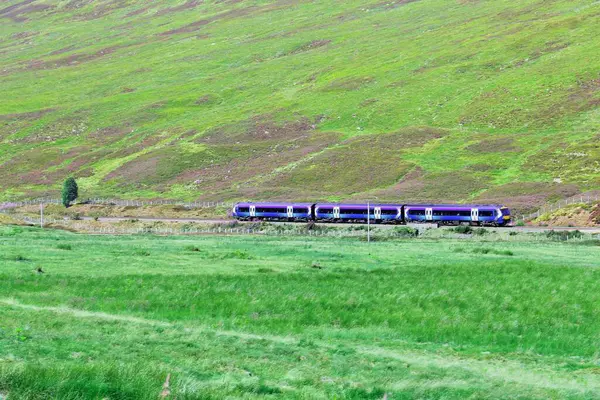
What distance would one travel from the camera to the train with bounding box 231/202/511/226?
3866 inches

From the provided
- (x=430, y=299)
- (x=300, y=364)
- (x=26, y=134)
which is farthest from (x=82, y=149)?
(x=300, y=364)

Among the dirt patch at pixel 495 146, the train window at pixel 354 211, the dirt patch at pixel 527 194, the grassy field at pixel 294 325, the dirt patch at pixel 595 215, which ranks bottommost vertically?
the grassy field at pixel 294 325

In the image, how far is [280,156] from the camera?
153875 millimetres

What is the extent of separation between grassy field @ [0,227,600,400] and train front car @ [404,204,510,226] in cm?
4157

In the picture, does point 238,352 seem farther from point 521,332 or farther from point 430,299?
point 430,299

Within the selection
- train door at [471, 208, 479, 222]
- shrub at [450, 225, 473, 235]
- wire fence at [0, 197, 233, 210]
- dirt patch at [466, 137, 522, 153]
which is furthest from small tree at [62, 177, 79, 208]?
dirt patch at [466, 137, 522, 153]

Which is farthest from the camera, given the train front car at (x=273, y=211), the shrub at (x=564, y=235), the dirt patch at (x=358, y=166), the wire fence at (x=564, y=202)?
the dirt patch at (x=358, y=166)

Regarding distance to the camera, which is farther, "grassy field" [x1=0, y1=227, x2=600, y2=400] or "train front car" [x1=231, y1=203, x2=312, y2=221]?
"train front car" [x1=231, y1=203, x2=312, y2=221]

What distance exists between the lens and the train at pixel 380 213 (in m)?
98.2

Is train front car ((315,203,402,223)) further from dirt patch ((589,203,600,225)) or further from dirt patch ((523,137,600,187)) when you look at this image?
dirt patch ((523,137,600,187))

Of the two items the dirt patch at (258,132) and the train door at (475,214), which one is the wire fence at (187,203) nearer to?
the train door at (475,214)

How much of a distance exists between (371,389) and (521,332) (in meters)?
13.6

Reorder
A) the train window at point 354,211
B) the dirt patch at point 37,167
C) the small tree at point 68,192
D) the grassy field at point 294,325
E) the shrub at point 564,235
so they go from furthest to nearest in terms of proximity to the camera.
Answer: the dirt patch at point 37,167
the small tree at point 68,192
the train window at point 354,211
the shrub at point 564,235
the grassy field at point 294,325

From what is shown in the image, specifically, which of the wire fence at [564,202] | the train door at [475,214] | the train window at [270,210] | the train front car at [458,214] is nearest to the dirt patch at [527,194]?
the wire fence at [564,202]
